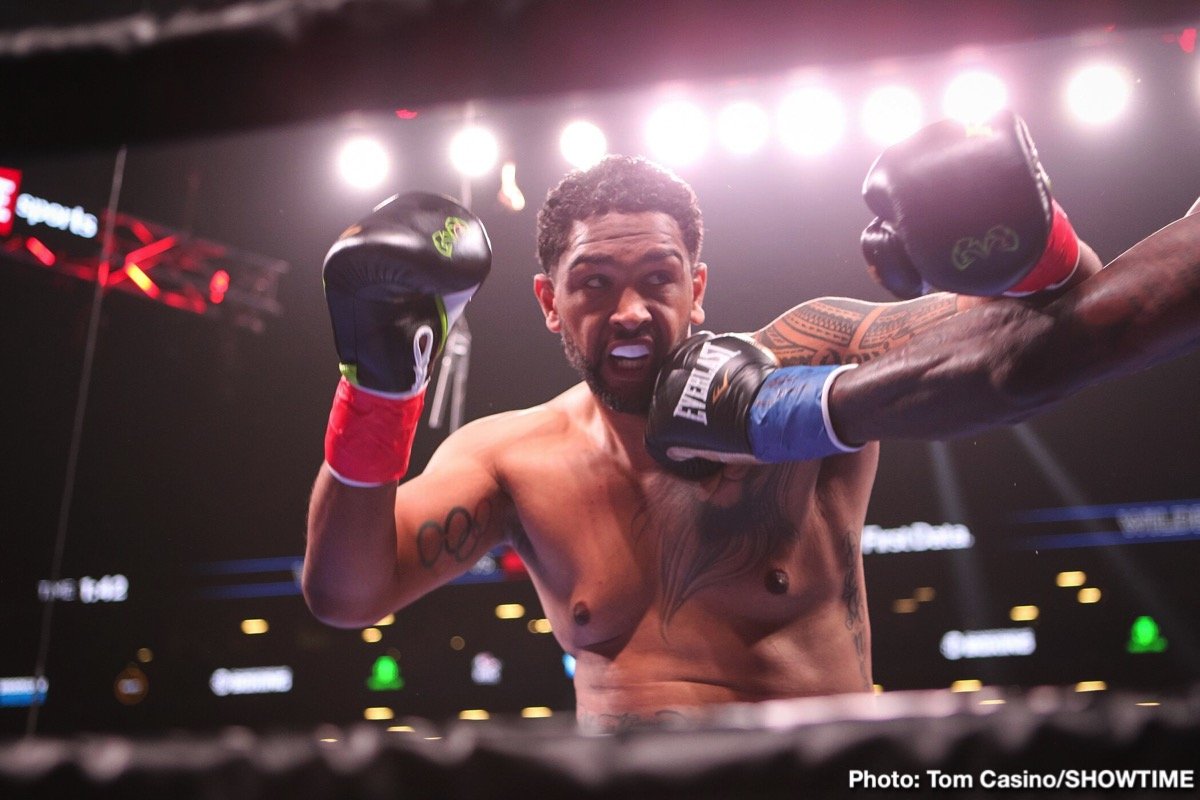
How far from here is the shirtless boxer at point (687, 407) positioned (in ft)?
4.12

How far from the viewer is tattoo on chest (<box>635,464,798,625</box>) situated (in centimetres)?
179

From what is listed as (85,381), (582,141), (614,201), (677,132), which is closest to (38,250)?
(85,381)

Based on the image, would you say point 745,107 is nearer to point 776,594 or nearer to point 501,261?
point 501,261

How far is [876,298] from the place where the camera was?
244cm

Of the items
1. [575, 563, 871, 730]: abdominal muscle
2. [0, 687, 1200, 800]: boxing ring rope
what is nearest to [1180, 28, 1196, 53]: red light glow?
[575, 563, 871, 730]: abdominal muscle

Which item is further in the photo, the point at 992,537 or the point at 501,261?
the point at 992,537

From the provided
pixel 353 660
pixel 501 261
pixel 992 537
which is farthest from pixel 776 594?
pixel 353 660

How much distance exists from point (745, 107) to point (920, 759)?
10.9ft

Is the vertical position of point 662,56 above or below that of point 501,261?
below

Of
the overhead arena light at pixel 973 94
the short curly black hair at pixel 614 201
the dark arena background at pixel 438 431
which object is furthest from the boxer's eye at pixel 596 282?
the overhead arena light at pixel 973 94

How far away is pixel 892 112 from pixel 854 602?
226cm

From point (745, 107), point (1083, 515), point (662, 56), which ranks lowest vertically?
point (662, 56)

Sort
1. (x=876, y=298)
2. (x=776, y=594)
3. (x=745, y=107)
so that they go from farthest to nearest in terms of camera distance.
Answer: (x=745, y=107) < (x=876, y=298) < (x=776, y=594)

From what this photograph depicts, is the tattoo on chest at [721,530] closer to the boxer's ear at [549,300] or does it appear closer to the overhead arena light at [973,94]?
the boxer's ear at [549,300]
